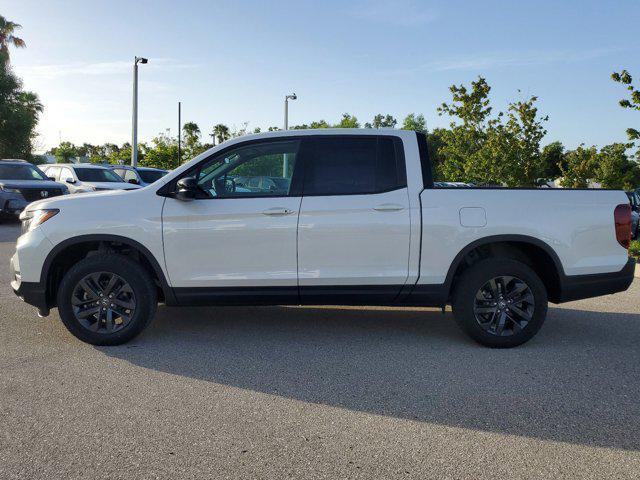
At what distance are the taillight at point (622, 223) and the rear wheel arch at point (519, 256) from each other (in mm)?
616

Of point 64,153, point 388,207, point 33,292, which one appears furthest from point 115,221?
point 64,153

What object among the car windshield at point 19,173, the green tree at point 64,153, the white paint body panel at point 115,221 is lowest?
the white paint body panel at point 115,221

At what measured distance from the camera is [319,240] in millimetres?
5160

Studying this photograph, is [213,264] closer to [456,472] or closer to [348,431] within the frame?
[348,431]

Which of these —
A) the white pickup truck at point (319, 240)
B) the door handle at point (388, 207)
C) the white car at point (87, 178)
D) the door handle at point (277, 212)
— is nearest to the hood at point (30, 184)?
the white car at point (87, 178)

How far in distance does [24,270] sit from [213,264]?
1.70 m

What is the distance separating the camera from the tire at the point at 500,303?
525 cm

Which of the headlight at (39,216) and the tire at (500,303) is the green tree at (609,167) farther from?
the headlight at (39,216)

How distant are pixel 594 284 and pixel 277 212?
2.94 metres

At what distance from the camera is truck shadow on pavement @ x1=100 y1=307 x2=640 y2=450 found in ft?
12.6

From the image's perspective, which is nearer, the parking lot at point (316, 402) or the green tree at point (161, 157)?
the parking lot at point (316, 402)

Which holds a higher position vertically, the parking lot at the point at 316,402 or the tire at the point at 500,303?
the tire at the point at 500,303

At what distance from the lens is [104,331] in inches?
208

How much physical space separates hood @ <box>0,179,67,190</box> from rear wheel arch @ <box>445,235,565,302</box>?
14671 millimetres
